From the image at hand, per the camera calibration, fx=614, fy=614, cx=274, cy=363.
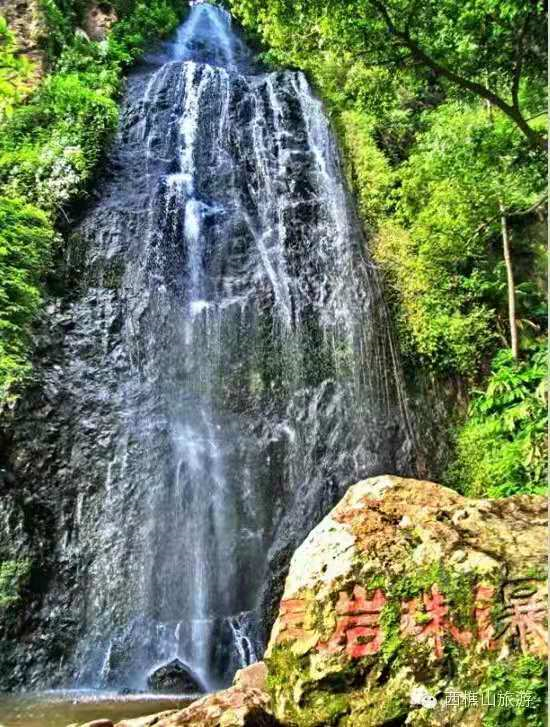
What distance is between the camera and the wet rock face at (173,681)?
19.9ft

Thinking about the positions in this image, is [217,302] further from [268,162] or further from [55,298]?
[268,162]

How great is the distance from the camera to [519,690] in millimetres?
3152

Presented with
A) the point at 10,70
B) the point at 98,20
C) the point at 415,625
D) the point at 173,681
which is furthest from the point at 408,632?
the point at 98,20

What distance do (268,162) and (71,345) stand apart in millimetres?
5275

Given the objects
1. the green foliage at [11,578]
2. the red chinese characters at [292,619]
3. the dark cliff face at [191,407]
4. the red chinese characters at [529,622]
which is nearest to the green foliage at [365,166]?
the dark cliff face at [191,407]

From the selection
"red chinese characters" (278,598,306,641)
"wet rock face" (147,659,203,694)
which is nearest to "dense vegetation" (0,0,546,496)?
"wet rock face" (147,659,203,694)

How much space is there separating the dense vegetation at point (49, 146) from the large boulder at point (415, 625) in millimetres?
5002

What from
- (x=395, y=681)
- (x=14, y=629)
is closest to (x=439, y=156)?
(x=395, y=681)

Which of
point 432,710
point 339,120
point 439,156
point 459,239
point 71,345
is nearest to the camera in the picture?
point 432,710

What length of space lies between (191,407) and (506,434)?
4.70 m

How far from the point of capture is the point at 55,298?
29.9 feet

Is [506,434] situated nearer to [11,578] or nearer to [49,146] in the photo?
[11,578]

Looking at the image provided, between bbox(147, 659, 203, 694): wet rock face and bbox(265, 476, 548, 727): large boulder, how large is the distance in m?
2.86

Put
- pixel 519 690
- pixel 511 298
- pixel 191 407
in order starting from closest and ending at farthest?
pixel 519 690, pixel 191 407, pixel 511 298
